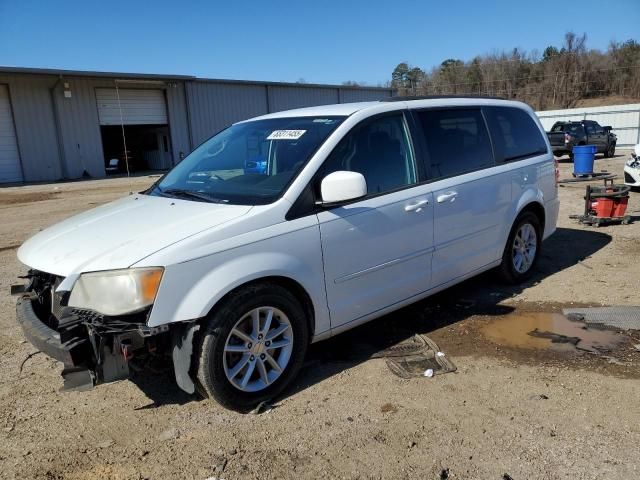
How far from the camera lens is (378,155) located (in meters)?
4.04

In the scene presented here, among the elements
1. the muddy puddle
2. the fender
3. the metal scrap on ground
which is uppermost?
the fender

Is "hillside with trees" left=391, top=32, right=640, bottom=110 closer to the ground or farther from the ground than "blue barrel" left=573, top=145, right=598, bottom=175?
farther from the ground

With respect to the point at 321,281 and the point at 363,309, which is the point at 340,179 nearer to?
the point at 321,281

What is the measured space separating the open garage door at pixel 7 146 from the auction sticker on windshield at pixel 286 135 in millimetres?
25063

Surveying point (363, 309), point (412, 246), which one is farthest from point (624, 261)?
point (363, 309)

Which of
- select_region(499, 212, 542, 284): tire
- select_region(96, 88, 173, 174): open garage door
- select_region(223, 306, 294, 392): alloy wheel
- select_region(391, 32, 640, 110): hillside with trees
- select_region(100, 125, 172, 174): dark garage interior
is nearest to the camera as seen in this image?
select_region(223, 306, 294, 392): alloy wheel

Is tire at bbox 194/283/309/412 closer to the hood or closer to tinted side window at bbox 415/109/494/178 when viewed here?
the hood

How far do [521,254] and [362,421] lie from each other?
325 centimetres

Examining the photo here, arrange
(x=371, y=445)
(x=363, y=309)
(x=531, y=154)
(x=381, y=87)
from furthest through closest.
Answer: (x=381, y=87) < (x=531, y=154) < (x=363, y=309) < (x=371, y=445)

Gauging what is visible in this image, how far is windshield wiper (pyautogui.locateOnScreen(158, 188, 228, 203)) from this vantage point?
11.8 ft

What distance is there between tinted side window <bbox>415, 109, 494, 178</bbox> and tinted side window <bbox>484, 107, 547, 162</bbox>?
0.56 feet

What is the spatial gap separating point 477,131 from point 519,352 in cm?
212

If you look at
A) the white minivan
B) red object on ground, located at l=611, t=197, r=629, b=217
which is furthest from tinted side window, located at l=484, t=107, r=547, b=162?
red object on ground, located at l=611, t=197, r=629, b=217

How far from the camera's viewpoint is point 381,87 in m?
40.5
